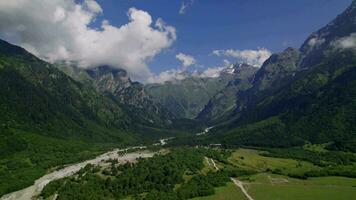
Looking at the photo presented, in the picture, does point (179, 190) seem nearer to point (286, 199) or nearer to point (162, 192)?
point (162, 192)

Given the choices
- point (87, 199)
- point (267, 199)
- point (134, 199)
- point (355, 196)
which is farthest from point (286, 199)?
point (87, 199)

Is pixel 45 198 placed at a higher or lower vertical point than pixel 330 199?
higher

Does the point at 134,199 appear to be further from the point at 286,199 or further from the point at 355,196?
the point at 355,196

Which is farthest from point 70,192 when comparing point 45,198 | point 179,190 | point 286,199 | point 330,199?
point 330,199

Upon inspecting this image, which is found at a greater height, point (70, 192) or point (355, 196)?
point (70, 192)

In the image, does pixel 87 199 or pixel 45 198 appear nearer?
pixel 87 199

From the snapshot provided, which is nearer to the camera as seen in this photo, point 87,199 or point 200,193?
point 87,199

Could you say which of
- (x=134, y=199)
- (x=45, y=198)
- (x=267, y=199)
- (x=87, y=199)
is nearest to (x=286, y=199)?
(x=267, y=199)

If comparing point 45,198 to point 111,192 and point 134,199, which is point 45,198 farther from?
point 134,199
